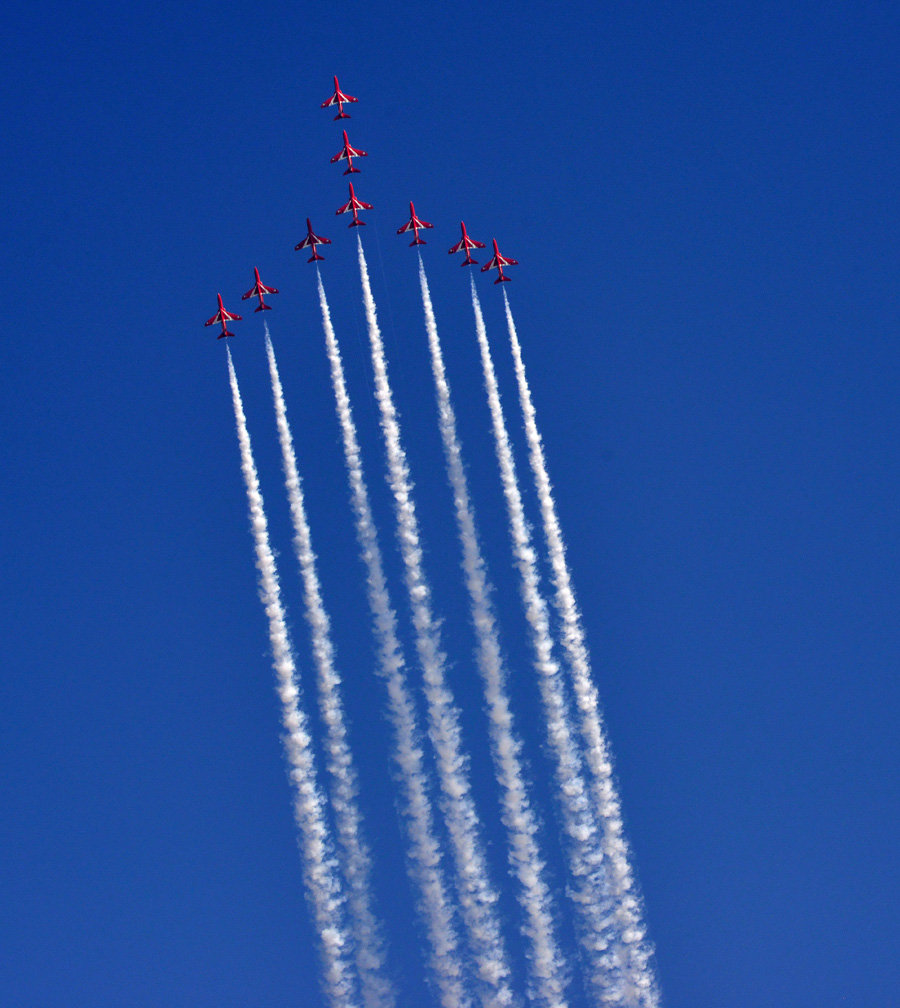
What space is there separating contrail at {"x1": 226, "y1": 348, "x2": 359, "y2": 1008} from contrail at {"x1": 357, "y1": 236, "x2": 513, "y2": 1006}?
3464 millimetres

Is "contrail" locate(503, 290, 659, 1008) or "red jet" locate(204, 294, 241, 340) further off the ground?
"red jet" locate(204, 294, 241, 340)

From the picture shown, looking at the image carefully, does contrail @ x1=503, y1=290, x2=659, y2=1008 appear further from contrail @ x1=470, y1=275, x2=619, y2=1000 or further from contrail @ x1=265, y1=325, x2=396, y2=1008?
contrail @ x1=265, y1=325, x2=396, y2=1008

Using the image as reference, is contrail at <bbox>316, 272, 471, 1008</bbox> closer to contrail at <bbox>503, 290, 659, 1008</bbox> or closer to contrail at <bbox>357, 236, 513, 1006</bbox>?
contrail at <bbox>357, 236, 513, 1006</bbox>

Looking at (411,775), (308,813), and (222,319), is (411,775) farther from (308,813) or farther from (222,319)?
(222,319)

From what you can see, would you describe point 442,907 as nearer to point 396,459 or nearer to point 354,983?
point 354,983

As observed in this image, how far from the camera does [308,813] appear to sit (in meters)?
38.1

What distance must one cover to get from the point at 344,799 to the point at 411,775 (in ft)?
6.56

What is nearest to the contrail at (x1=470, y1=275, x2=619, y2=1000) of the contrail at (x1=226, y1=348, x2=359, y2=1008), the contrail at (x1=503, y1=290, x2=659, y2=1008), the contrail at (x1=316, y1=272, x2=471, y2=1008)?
the contrail at (x1=503, y1=290, x2=659, y2=1008)

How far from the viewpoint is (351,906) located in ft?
124

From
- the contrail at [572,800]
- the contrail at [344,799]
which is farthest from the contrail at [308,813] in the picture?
the contrail at [572,800]

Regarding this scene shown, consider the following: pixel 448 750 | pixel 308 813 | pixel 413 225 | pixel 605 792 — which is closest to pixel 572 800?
pixel 605 792

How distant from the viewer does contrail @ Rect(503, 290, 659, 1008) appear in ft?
124

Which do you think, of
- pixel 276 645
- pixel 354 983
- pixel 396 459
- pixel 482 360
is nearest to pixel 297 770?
pixel 276 645

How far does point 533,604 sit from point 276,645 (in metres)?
7.37
